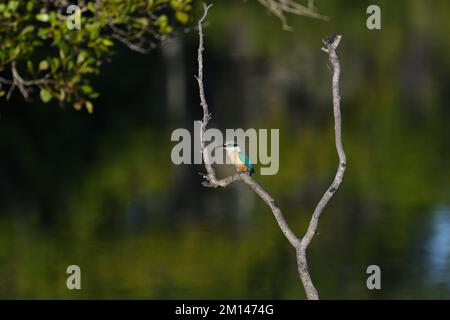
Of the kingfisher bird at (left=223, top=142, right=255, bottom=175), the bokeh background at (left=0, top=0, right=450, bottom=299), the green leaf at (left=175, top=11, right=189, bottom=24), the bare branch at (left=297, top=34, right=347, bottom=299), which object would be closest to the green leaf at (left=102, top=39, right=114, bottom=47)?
the green leaf at (left=175, top=11, right=189, bottom=24)

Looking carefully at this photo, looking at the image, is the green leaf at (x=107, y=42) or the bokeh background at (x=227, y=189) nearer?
the green leaf at (x=107, y=42)

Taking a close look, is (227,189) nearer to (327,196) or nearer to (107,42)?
(107,42)

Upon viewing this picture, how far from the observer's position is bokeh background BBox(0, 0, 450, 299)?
22.4m

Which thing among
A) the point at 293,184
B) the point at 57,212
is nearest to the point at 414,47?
the point at 293,184

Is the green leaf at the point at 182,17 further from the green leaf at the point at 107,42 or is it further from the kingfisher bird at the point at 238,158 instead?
the kingfisher bird at the point at 238,158

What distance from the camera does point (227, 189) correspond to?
100 feet

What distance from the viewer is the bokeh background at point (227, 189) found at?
22.4 metres

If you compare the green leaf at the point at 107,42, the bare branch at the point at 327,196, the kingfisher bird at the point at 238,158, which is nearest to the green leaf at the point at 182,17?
the green leaf at the point at 107,42

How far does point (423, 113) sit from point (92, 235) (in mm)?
19702

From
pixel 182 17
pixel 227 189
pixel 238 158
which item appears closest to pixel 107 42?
pixel 182 17

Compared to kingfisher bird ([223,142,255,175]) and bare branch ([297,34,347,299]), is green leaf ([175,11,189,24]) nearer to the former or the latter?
kingfisher bird ([223,142,255,175])

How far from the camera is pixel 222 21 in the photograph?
6800 cm

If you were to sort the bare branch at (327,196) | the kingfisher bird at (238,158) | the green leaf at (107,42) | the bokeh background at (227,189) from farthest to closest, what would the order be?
the bokeh background at (227,189)
the green leaf at (107,42)
the kingfisher bird at (238,158)
the bare branch at (327,196)

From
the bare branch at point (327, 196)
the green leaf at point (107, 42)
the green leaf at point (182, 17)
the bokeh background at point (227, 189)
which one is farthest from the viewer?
the bokeh background at point (227, 189)
